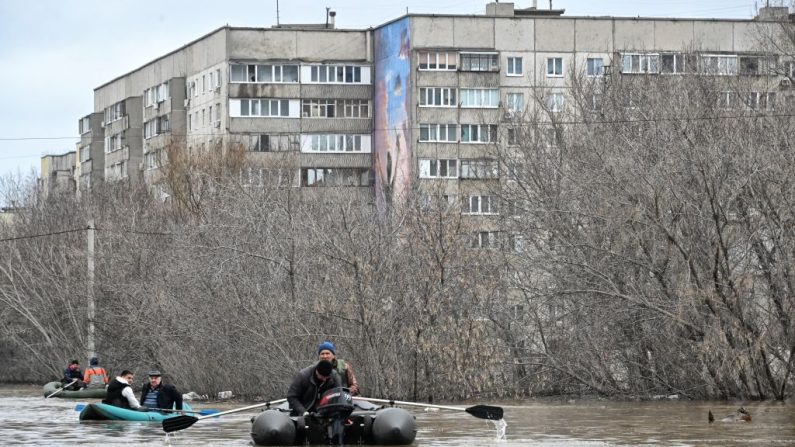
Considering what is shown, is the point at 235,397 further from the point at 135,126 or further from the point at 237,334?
the point at 135,126

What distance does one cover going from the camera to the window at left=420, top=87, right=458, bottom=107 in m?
79.2

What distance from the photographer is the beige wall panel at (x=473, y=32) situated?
261 feet

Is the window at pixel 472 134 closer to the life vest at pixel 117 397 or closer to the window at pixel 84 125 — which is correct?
the window at pixel 84 125

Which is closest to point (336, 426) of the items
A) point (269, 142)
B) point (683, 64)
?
point (683, 64)

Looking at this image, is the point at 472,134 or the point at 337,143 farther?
the point at 337,143

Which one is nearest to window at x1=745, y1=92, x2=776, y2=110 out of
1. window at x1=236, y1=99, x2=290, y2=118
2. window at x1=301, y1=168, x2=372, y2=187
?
window at x1=301, y1=168, x2=372, y2=187

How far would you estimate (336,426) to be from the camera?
22.1 m

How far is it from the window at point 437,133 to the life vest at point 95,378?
1470 inches

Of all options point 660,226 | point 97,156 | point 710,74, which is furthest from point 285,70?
point 660,226

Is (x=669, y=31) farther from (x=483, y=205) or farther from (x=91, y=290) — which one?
(x=91, y=290)

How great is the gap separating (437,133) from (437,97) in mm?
1790

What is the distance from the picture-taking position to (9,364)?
198ft

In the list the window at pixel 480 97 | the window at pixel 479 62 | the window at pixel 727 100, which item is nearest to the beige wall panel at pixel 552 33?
the window at pixel 479 62

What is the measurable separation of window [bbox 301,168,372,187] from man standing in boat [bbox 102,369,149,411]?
168 feet
